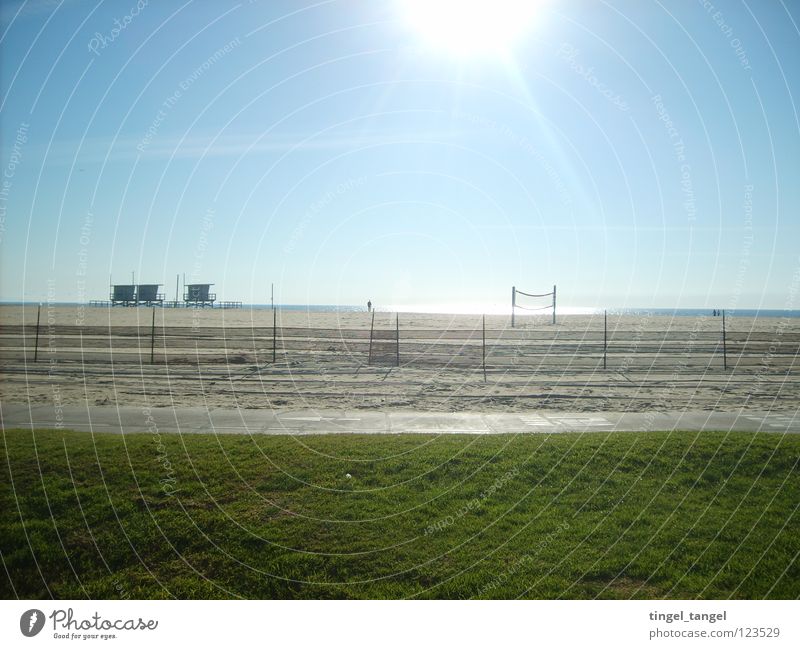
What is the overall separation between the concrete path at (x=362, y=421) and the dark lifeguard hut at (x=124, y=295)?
274ft

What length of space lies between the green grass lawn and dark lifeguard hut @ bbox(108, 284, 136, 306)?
87.8m

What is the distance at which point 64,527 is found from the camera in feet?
21.0

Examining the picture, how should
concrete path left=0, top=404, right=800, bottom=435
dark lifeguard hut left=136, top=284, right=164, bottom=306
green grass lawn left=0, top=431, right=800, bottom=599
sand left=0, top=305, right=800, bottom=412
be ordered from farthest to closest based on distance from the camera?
1. dark lifeguard hut left=136, top=284, right=164, bottom=306
2. sand left=0, top=305, right=800, bottom=412
3. concrete path left=0, top=404, right=800, bottom=435
4. green grass lawn left=0, top=431, right=800, bottom=599

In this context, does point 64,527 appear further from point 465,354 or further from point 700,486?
point 465,354

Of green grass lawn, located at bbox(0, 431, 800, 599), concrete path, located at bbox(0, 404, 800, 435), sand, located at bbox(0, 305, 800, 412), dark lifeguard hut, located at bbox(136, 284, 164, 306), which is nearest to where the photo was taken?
green grass lawn, located at bbox(0, 431, 800, 599)

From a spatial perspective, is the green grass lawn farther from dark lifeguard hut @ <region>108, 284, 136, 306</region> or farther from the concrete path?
dark lifeguard hut @ <region>108, 284, 136, 306</region>

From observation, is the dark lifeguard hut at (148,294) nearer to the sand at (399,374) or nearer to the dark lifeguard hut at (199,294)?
the dark lifeguard hut at (199,294)

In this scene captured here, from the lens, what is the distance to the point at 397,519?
21.3 feet

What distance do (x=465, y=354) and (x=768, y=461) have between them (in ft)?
67.9

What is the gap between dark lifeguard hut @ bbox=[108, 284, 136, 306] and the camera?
88.9 metres

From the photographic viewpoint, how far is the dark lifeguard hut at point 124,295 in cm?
8888

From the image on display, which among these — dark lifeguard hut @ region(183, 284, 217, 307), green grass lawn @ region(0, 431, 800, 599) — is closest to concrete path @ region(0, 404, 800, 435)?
green grass lawn @ region(0, 431, 800, 599)

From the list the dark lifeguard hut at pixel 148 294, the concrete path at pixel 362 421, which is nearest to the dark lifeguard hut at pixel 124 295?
the dark lifeguard hut at pixel 148 294
